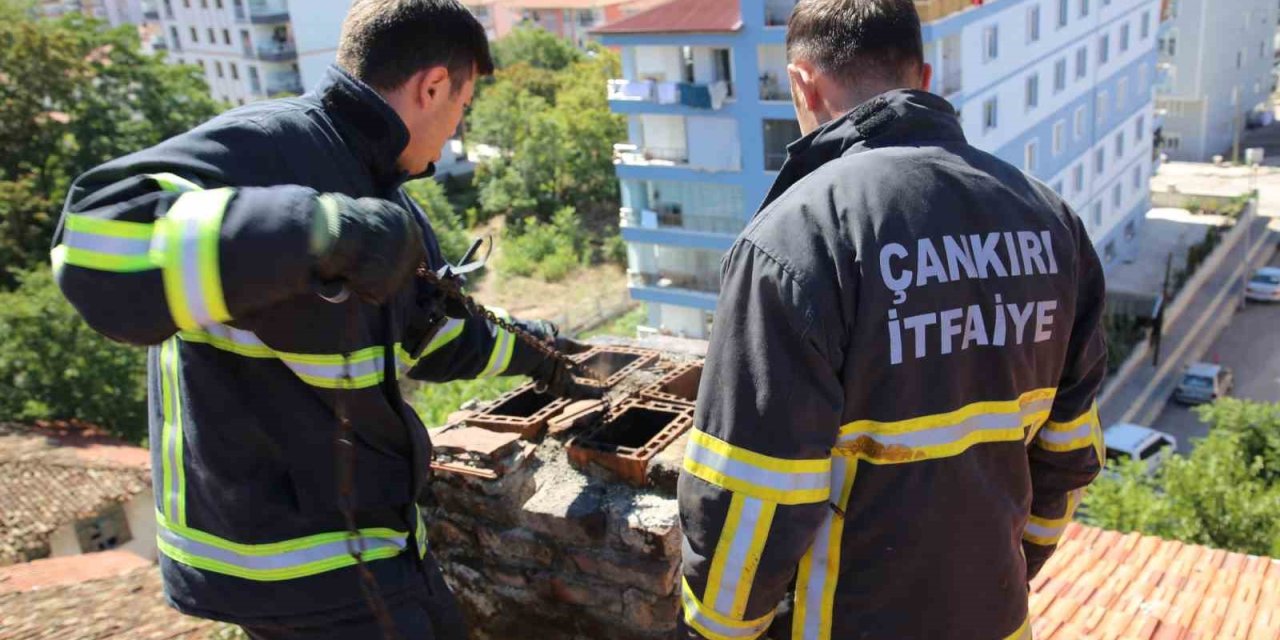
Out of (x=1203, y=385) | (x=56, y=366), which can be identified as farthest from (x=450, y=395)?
(x=1203, y=385)

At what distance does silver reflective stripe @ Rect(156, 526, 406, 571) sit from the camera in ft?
7.35

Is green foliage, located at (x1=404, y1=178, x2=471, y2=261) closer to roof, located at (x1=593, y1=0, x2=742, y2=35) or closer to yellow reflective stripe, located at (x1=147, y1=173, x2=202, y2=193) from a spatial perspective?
roof, located at (x1=593, y1=0, x2=742, y2=35)

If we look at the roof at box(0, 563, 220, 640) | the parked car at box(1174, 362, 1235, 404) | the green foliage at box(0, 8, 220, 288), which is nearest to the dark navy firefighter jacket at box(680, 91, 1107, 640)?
the roof at box(0, 563, 220, 640)

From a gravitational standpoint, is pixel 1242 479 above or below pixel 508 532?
below

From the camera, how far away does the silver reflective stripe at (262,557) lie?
2.24 m

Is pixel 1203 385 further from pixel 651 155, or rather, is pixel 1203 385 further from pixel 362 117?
pixel 362 117

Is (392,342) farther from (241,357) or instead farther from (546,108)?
(546,108)

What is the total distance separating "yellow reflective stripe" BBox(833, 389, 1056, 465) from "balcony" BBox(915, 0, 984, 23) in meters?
14.4

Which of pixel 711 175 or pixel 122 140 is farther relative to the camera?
pixel 122 140

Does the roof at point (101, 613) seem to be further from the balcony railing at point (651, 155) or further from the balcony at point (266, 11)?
the balcony at point (266, 11)

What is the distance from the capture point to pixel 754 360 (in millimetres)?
1990

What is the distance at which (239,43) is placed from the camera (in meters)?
34.6

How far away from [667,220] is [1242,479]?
12.1 meters

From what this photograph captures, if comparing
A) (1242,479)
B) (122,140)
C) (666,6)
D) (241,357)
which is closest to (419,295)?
(241,357)
